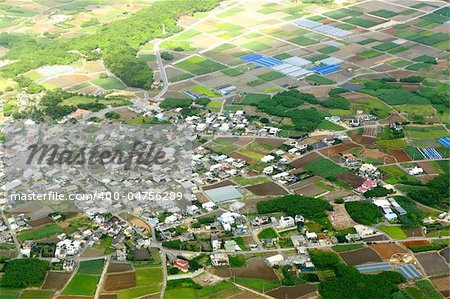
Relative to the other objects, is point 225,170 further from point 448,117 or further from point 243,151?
point 448,117

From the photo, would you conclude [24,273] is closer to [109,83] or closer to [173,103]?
[173,103]

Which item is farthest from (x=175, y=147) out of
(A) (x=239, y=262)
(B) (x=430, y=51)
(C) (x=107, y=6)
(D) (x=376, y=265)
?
(C) (x=107, y=6)

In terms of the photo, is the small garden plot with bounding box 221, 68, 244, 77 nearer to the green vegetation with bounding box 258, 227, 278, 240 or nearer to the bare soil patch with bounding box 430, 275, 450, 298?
the green vegetation with bounding box 258, 227, 278, 240

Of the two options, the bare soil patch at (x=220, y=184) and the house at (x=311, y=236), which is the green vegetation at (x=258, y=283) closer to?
the house at (x=311, y=236)

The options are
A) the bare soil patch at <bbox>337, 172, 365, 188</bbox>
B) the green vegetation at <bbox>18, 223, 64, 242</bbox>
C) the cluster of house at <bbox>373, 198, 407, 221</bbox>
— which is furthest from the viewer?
the bare soil patch at <bbox>337, 172, 365, 188</bbox>

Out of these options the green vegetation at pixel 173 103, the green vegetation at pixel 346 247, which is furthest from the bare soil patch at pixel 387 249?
the green vegetation at pixel 173 103

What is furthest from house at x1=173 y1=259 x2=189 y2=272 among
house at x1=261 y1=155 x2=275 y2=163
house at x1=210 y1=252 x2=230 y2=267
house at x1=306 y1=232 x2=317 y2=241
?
house at x1=261 y1=155 x2=275 y2=163

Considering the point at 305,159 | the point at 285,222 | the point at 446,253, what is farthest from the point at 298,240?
the point at 305,159
